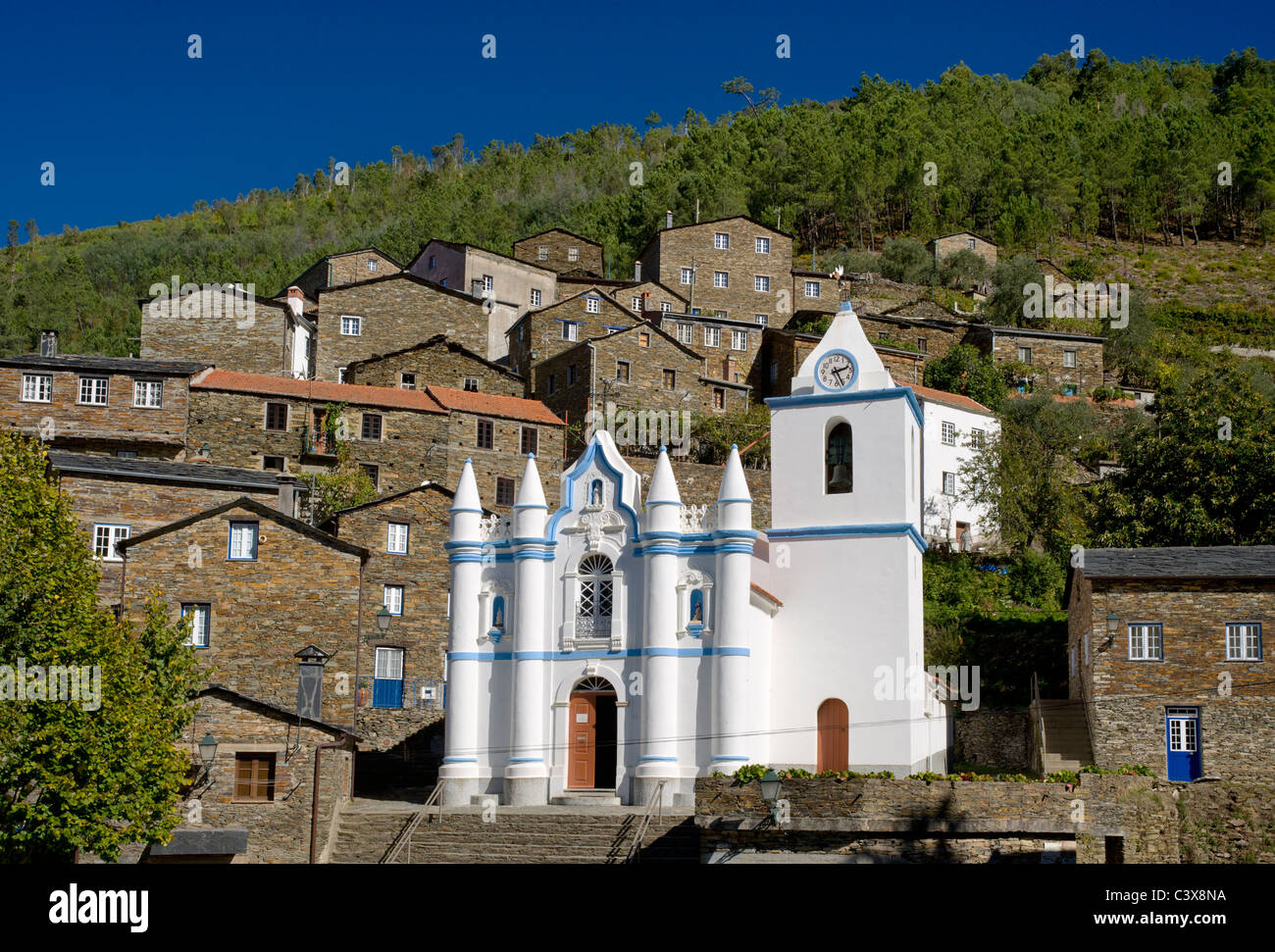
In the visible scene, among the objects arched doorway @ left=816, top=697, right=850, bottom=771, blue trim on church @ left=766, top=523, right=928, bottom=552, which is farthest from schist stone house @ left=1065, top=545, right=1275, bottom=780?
arched doorway @ left=816, top=697, right=850, bottom=771

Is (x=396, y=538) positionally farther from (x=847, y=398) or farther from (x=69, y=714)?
(x=69, y=714)

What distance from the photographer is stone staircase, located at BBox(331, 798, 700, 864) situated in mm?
31641

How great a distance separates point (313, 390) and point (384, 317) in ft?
41.3

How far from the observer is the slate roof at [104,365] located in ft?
173

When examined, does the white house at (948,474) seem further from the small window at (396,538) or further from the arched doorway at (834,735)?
the arched doorway at (834,735)

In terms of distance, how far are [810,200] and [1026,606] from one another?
56211 millimetres

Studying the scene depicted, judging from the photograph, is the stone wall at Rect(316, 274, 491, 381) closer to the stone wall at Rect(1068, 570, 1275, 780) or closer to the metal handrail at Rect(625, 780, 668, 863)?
the metal handrail at Rect(625, 780, 668, 863)

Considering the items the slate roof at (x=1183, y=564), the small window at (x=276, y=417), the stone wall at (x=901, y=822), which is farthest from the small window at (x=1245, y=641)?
the small window at (x=276, y=417)

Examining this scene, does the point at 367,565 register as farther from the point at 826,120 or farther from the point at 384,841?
the point at 826,120

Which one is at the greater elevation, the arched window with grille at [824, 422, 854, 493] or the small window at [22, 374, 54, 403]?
the small window at [22, 374, 54, 403]

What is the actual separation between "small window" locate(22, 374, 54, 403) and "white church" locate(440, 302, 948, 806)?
2257cm

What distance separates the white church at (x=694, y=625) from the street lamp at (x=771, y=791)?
453 centimetres

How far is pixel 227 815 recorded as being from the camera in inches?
1319
